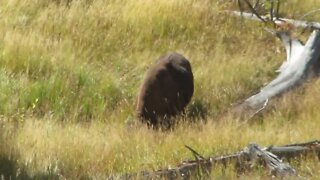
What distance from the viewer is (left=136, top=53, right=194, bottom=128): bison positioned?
9.75 metres

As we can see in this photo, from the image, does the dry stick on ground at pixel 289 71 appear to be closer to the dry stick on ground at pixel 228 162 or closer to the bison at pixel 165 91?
the bison at pixel 165 91

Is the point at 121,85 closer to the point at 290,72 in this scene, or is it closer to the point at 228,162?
the point at 290,72

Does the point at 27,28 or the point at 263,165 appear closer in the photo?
the point at 263,165

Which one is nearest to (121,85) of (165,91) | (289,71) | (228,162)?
(165,91)

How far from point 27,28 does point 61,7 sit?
90cm

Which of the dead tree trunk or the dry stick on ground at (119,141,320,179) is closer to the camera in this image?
the dry stick on ground at (119,141,320,179)

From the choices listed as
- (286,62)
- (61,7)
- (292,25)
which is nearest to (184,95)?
(286,62)

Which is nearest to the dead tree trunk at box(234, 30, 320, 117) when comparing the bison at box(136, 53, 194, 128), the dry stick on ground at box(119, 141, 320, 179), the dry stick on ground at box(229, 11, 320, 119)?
the dry stick on ground at box(229, 11, 320, 119)

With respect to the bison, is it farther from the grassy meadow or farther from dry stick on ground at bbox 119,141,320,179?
dry stick on ground at bbox 119,141,320,179

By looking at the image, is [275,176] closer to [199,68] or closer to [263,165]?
[263,165]

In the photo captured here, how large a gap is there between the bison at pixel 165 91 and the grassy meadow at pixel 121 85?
25 cm

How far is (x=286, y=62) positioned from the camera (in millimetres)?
11328

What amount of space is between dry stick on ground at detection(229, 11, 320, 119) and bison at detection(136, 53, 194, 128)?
709mm

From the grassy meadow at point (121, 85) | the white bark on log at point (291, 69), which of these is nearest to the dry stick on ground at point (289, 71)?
the white bark on log at point (291, 69)
